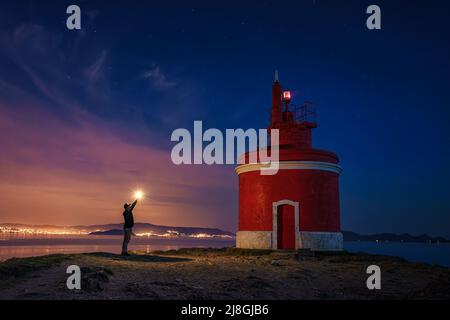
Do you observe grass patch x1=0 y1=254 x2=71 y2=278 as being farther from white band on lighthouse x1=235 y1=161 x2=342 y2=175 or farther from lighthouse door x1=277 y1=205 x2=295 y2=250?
white band on lighthouse x1=235 y1=161 x2=342 y2=175

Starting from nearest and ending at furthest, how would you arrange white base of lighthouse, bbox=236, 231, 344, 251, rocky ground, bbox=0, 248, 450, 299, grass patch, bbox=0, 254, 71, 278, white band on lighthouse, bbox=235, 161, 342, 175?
rocky ground, bbox=0, 248, 450, 299 < grass patch, bbox=0, 254, 71, 278 < white base of lighthouse, bbox=236, 231, 344, 251 < white band on lighthouse, bbox=235, 161, 342, 175

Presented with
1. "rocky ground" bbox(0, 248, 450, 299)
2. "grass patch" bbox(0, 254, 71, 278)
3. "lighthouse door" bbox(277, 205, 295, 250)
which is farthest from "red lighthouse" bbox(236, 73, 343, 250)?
"grass patch" bbox(0, 254, 71, 278)

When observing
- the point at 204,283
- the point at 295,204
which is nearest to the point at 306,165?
the point at 295,204

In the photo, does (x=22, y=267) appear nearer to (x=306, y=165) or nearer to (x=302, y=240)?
(x=302, y=240)

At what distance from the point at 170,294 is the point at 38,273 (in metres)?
4.00

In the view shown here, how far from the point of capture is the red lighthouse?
67.3ft

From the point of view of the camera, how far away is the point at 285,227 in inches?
833

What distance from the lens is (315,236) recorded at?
20234 millimetres

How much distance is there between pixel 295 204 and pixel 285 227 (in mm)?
1484

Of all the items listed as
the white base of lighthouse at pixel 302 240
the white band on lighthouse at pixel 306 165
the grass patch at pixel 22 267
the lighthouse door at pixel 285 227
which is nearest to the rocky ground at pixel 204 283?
the grass patch at pixel 22 267

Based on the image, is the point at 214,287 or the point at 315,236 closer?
the point at 214,287
